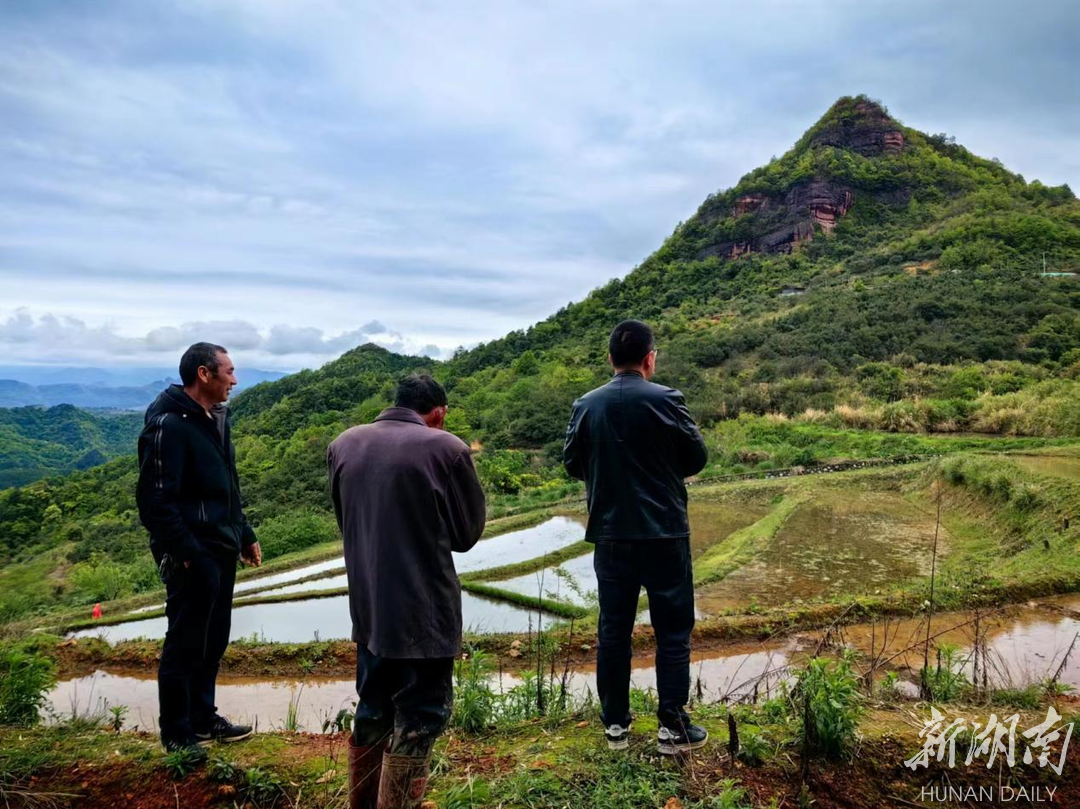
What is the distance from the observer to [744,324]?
120ft

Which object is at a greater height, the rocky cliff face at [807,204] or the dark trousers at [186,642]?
the rocky cliff face at [807,204]

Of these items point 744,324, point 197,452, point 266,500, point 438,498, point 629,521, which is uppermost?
point 744,324

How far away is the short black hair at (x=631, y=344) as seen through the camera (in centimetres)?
299

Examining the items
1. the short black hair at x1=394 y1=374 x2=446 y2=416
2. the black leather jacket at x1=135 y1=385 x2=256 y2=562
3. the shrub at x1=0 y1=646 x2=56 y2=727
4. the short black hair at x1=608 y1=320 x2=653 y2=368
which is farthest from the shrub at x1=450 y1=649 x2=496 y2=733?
the shrub at x1=0 y1=646 x2=56 y2=727

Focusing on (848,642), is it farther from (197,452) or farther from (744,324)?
(744,324)

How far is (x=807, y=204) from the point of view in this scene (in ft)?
200

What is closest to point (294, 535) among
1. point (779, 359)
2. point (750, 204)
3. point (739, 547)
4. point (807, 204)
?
point (739, 547)

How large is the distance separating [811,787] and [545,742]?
49.0 inches

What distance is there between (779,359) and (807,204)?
133ft

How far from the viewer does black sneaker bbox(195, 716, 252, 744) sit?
309 centimetres

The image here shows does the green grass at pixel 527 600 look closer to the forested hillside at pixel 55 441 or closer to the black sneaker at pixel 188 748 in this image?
the black sneaker at pixel 188 748

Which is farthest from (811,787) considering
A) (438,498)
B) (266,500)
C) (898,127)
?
(898,127)

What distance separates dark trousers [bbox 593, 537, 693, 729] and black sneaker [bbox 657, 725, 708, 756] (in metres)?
0.04

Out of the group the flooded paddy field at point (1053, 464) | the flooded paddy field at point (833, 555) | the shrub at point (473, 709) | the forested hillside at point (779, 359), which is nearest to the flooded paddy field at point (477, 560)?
the flooded paddy field at point (833, 555)
